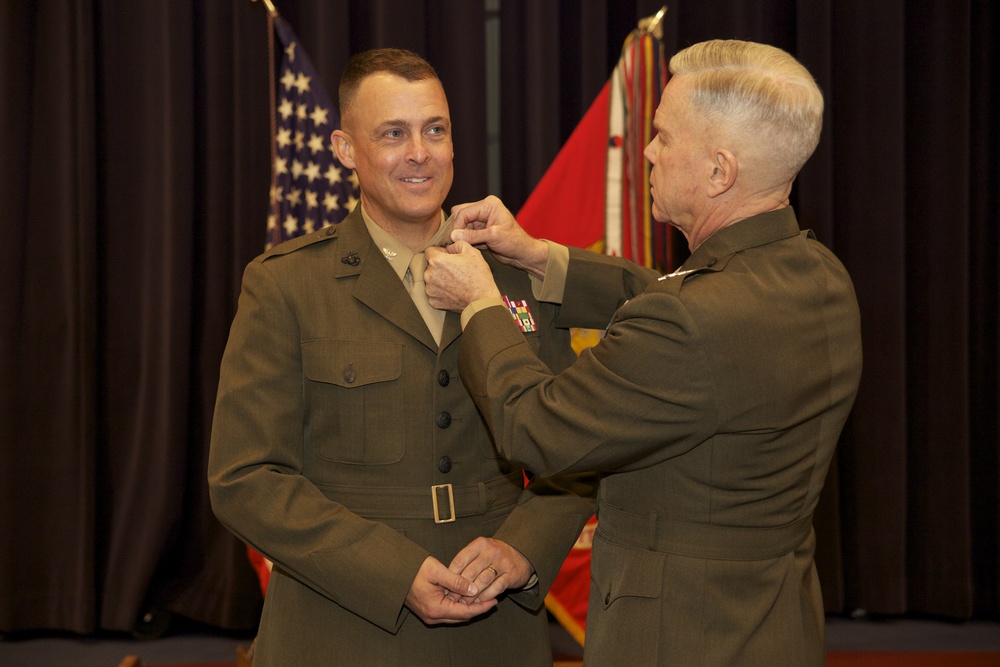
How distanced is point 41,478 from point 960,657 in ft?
11.8

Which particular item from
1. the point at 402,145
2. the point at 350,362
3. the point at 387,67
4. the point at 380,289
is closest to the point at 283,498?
the point at 350,362

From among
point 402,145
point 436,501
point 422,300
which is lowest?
point 436,501

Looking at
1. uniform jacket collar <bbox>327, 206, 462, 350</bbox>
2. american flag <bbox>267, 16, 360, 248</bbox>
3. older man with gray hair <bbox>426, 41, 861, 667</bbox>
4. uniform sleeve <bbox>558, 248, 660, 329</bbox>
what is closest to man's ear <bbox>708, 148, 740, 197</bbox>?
older man with gray hair <bbox>426, 41, 861, 667</bbox>

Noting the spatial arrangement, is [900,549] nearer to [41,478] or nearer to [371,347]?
[371,347]

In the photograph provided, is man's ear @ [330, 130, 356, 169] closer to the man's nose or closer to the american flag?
the man's nose

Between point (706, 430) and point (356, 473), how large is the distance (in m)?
0.66

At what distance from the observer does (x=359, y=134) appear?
6.31 feet

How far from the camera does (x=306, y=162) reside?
11.0 feet

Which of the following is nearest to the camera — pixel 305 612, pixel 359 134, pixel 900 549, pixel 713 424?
pixel 713 424

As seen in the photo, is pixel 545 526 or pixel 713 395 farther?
pixel 545 526

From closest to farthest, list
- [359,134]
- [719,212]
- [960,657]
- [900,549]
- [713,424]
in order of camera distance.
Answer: [713,424], [719,212], [359,134], [960,657], [900,549]

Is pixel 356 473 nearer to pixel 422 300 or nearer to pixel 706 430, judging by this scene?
pixel 422 300

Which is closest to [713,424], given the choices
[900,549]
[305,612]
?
[305,612]

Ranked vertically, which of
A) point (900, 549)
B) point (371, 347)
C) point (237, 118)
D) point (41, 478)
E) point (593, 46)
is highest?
point (593, 46)
